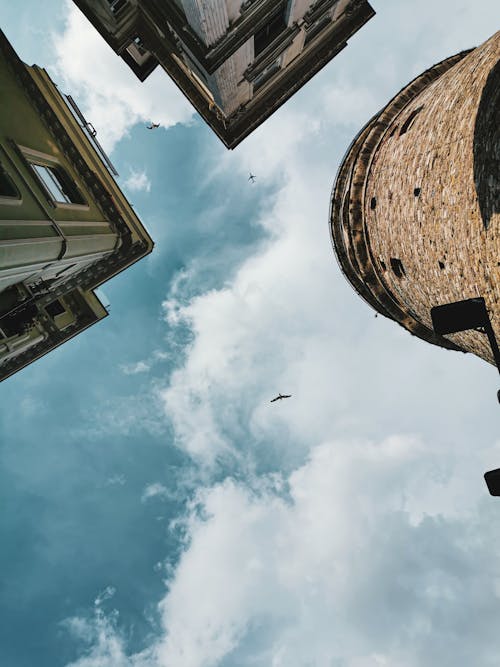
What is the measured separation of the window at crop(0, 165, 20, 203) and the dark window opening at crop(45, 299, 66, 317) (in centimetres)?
725

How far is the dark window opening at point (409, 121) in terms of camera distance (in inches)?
432

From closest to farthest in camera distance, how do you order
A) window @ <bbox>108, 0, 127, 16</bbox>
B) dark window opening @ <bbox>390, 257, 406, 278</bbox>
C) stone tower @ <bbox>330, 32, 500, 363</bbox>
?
stone tower @ <bbox>330, 32, 500, 363</bbox> → dark window opening @ <bbox>390, 257, 406, 278</bbox> → window @ <bbox>108, 0, 127, 16</bbox>

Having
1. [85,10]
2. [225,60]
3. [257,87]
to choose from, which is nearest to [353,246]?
[225,60]

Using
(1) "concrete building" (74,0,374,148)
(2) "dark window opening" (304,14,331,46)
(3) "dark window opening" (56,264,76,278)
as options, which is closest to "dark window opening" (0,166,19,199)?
(3) "dark window opening" (56,264,76,278)

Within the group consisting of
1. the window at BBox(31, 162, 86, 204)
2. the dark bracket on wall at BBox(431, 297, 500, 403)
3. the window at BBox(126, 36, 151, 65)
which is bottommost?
the dark bracket on wall at BBox(431, 297, 500, 403)

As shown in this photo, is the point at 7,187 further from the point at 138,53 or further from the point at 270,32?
the point at 138,53

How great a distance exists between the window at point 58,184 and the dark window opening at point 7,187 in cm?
159

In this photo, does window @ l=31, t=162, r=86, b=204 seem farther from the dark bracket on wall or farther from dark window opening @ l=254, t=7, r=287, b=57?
the dark bracket on wall

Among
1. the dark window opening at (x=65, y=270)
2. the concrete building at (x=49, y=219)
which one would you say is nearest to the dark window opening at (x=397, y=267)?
the concrete building at (x=49, y=219)

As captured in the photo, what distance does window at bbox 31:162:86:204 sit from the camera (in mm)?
12023

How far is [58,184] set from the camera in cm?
1330

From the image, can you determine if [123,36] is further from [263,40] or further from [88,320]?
[88,320]

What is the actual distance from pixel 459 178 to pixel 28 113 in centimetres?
1344

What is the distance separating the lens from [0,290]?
10.5 metres
